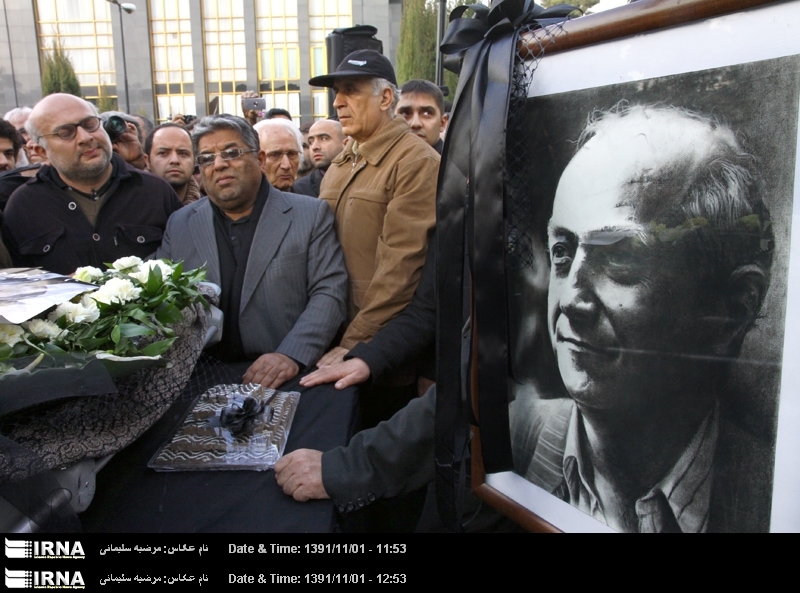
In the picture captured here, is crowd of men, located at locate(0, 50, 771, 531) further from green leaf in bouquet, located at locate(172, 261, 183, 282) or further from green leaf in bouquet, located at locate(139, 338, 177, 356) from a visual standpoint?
green leaf in bouquet, located at locate(172, 261, 183, 282)

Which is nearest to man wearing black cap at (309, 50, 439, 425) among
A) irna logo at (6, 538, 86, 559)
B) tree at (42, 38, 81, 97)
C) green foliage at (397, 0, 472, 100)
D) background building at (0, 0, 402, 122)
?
irna logo at (6, 538, 86, 559)

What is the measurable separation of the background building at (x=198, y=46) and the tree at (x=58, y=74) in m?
2.11

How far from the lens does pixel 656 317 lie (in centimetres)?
86

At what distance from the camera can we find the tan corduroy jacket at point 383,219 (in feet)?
8.13

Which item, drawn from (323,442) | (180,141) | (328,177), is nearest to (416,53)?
(180,141)

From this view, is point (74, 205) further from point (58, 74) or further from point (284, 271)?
point (58, 74)

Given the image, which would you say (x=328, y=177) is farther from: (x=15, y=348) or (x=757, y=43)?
(x=757, y=43)

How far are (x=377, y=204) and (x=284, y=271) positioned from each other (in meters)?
0.53

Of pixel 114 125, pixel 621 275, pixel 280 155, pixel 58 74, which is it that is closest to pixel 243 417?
pixel 621 275

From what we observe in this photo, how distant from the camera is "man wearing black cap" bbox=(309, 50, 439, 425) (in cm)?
248

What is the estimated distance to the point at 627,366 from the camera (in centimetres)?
91

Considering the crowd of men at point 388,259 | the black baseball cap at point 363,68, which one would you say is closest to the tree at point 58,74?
the crowd of men at point 388,259

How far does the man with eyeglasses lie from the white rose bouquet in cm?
127

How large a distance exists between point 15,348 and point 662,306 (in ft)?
4.15
